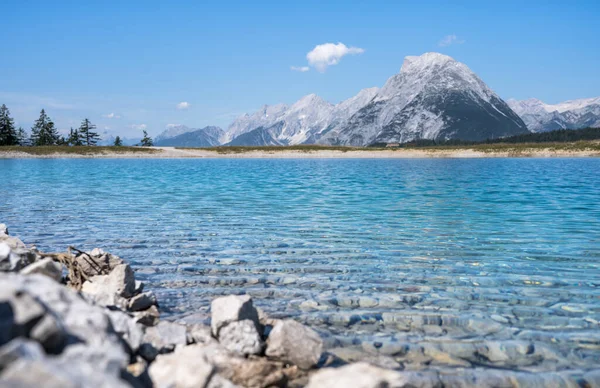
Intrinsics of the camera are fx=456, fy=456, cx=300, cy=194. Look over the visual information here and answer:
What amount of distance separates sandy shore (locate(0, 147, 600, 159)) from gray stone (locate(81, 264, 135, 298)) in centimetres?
13323

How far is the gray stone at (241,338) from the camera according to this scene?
7113mm

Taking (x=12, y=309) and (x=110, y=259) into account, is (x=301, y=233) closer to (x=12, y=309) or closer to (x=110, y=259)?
(x=110, y=259)

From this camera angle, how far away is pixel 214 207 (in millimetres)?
26281

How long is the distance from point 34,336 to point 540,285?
10949 mm

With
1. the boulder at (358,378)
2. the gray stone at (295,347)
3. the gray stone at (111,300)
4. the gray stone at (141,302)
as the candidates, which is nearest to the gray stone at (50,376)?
the boulder at (358,378)

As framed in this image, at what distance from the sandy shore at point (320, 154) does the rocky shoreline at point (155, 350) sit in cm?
13501

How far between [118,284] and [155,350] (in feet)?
11.1

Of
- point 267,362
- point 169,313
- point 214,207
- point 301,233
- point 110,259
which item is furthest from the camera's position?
point 214,207

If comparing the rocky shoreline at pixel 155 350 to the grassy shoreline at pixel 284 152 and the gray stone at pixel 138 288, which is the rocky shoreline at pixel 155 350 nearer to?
the gray stone at pixel 138 288

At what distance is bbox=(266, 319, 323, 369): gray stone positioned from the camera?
7023mm

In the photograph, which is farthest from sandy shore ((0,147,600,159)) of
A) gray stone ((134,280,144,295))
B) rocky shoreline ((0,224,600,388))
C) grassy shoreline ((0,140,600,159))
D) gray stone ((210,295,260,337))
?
gray stone ((210,295,260,337))

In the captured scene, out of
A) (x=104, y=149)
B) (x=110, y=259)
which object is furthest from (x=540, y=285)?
(x=104, y=149)

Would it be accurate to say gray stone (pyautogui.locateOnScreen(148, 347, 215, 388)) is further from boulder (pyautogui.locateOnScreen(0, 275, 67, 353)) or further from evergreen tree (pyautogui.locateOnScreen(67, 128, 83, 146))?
evergreen tree (pyautogui.locateOnScreen(67, 128, 83, 146))

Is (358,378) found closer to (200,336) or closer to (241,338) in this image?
(241,338)
